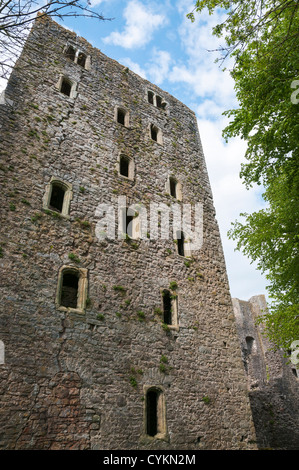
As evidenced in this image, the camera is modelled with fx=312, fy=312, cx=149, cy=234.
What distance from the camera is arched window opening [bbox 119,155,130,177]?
Answer: 11.8m

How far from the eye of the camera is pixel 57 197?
9508mm

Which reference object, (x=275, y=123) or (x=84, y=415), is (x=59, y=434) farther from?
(x=275, y=123)

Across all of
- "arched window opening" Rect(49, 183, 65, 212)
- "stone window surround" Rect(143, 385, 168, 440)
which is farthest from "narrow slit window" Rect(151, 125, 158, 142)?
"stone window surround" Rect(143, 385, 168, 440)

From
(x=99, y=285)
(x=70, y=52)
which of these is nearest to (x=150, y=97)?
(x=70, y=52)

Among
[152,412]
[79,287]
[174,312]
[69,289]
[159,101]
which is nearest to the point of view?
[152,412]

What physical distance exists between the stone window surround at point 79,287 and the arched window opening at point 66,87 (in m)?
7.16

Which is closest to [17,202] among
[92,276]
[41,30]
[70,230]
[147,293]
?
[70,230]

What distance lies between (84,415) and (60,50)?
13.1m

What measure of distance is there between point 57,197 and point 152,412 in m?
6.60

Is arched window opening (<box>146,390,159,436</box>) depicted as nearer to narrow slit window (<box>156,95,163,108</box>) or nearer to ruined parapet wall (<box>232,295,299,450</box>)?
ruined parapet wall (<box>232,295,299,450</box>)

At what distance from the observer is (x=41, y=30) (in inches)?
496

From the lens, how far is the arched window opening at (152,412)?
311 inches

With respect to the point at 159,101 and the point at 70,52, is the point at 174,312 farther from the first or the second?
the point at 70,52

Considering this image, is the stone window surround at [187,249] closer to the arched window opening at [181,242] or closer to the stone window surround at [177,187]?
the arched window opening at [181,242]
